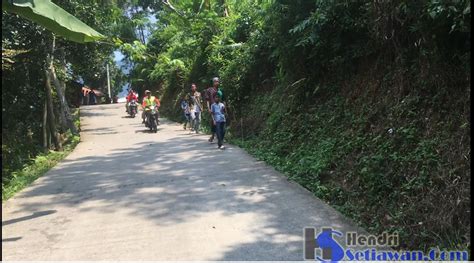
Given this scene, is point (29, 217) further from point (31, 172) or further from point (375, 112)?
point (375, 112)

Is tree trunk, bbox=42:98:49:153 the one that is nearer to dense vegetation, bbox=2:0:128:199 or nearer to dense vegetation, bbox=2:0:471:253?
dense vegetation, bbox=2:0:128:199

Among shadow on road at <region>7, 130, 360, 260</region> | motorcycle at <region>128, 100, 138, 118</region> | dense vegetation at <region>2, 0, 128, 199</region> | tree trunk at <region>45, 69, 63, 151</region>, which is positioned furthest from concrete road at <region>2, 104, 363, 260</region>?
motorcycle at <region>128, 100, 138, 118</region>

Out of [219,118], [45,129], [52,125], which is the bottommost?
[45,129]

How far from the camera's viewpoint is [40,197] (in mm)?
8312

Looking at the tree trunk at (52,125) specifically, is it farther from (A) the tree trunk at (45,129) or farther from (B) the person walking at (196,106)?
(B) the person walking at (196,106)

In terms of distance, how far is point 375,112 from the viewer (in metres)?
7.96

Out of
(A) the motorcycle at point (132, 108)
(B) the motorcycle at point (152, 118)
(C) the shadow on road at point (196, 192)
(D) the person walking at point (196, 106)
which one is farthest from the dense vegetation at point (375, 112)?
(A) the motorcycle at point (132, 108)

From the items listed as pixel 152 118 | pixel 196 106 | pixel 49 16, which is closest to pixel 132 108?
pixel 152 118

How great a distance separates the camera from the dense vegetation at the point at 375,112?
5613 millimetres

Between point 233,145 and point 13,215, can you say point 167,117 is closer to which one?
point 233,145

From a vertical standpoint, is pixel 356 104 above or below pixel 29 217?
above

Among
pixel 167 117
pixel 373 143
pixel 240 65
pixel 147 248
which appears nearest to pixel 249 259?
pixel 147 248

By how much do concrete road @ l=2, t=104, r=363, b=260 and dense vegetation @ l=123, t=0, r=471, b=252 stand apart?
25.2 inches

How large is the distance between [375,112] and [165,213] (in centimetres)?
377
